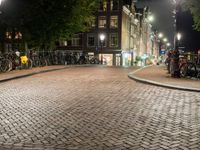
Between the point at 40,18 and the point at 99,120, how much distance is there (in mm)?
29828

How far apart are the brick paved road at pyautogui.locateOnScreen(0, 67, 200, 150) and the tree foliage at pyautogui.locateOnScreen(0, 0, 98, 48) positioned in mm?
24030

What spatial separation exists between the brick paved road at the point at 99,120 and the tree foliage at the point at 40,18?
78.8ft

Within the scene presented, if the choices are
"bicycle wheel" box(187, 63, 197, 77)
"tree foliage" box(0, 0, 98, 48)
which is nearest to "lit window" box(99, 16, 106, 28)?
"tree foliage" box(0, 0, 98, 48)

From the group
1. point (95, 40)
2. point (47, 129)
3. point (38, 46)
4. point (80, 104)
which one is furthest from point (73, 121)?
point (95, 40)

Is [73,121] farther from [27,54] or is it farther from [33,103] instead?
[27,54]

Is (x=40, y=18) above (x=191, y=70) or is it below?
above

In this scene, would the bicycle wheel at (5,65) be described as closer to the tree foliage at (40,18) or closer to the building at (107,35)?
the tree foliage at (40,18)

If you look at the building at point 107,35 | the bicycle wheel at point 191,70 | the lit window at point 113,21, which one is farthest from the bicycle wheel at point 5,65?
the lit window at point 113,21

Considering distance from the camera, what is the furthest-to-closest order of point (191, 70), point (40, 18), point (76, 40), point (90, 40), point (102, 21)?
point (76, 40)
point (102, 21)
point (90, 40)
point (40, 18)
point (191, 70)

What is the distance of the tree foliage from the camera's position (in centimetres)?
3691

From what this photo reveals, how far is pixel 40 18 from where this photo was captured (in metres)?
37.0

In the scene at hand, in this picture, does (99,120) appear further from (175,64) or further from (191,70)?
(191,70)

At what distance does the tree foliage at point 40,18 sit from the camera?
3691 cm

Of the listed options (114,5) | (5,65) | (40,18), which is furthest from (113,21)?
(5,65)
